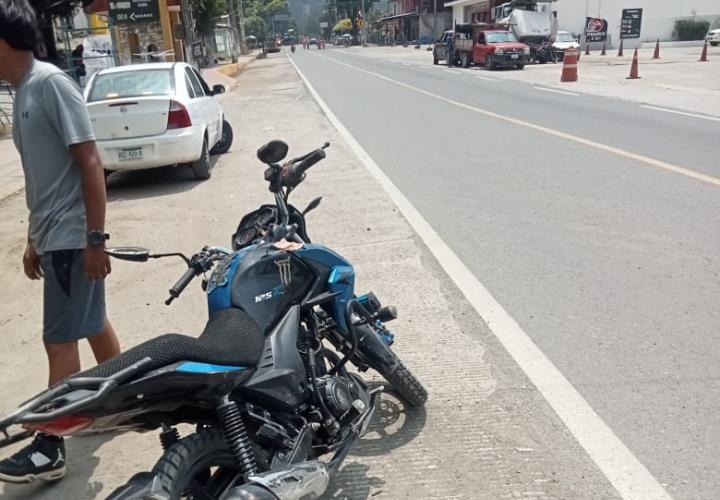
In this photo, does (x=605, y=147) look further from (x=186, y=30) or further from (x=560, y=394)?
(x=186, y=30)

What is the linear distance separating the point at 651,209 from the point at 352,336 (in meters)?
4.94

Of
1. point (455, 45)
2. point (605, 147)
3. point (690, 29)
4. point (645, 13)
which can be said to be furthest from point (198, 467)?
point (690, 29)

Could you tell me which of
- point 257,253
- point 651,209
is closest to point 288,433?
point 257,253

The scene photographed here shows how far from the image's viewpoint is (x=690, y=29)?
49969 mm

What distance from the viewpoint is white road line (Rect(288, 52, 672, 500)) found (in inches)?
115

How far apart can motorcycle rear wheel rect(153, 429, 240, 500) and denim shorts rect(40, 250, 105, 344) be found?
121cm

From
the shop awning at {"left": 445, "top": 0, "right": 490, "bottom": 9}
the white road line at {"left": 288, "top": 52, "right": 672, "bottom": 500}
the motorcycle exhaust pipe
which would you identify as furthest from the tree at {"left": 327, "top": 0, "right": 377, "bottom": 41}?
the motorcycle exhaust pipe

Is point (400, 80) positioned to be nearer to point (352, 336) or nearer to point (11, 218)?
→ point (11, 218)

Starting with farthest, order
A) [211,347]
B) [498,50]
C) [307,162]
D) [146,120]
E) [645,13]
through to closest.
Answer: [645,13] → [498,50] → [146,120] → [307,162] → [211,347]

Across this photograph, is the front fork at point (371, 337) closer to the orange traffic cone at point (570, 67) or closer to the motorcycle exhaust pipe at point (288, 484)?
the motorcycle exhaust pipe at point (288, 484)

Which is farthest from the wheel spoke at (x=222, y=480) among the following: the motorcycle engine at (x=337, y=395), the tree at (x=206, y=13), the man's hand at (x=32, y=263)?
the tree at (x=206, y=13)

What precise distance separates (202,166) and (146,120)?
108 centimetres

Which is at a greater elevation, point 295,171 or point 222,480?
Answer: point 295,171

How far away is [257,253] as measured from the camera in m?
2.70
